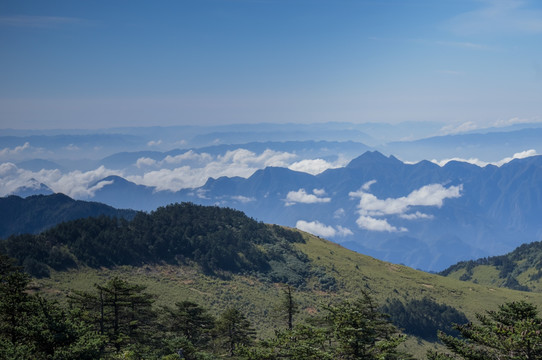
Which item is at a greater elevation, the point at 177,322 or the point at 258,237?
Result: the point at 177,322

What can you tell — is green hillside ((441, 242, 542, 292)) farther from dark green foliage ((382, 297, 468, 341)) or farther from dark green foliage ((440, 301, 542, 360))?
dark green foliage ((440, 301, 542, 360))

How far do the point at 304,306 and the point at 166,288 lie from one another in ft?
106

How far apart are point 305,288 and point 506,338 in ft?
290

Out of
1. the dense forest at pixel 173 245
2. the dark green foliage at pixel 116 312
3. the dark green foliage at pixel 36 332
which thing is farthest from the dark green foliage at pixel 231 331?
the dense forest at pixel 173 245

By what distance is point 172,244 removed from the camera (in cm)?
11188

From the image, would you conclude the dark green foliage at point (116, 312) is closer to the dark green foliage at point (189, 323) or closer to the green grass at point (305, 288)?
the dark green foliage at point (189, 323)

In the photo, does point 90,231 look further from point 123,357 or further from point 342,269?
point 123,357

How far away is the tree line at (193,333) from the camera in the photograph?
72.6 feet

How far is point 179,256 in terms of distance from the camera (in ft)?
362

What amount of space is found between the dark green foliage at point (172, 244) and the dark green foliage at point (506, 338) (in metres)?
84.3

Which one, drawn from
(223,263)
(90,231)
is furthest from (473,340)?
(90,231)

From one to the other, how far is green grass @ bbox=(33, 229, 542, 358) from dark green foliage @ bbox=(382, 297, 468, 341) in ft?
12.6

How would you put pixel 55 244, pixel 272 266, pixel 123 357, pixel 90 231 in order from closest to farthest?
1. pixel 123 357
2. pixel 55 244
3. pixel 90 231
4. pixel 272 266

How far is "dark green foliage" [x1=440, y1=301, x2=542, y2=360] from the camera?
20.0 meters
